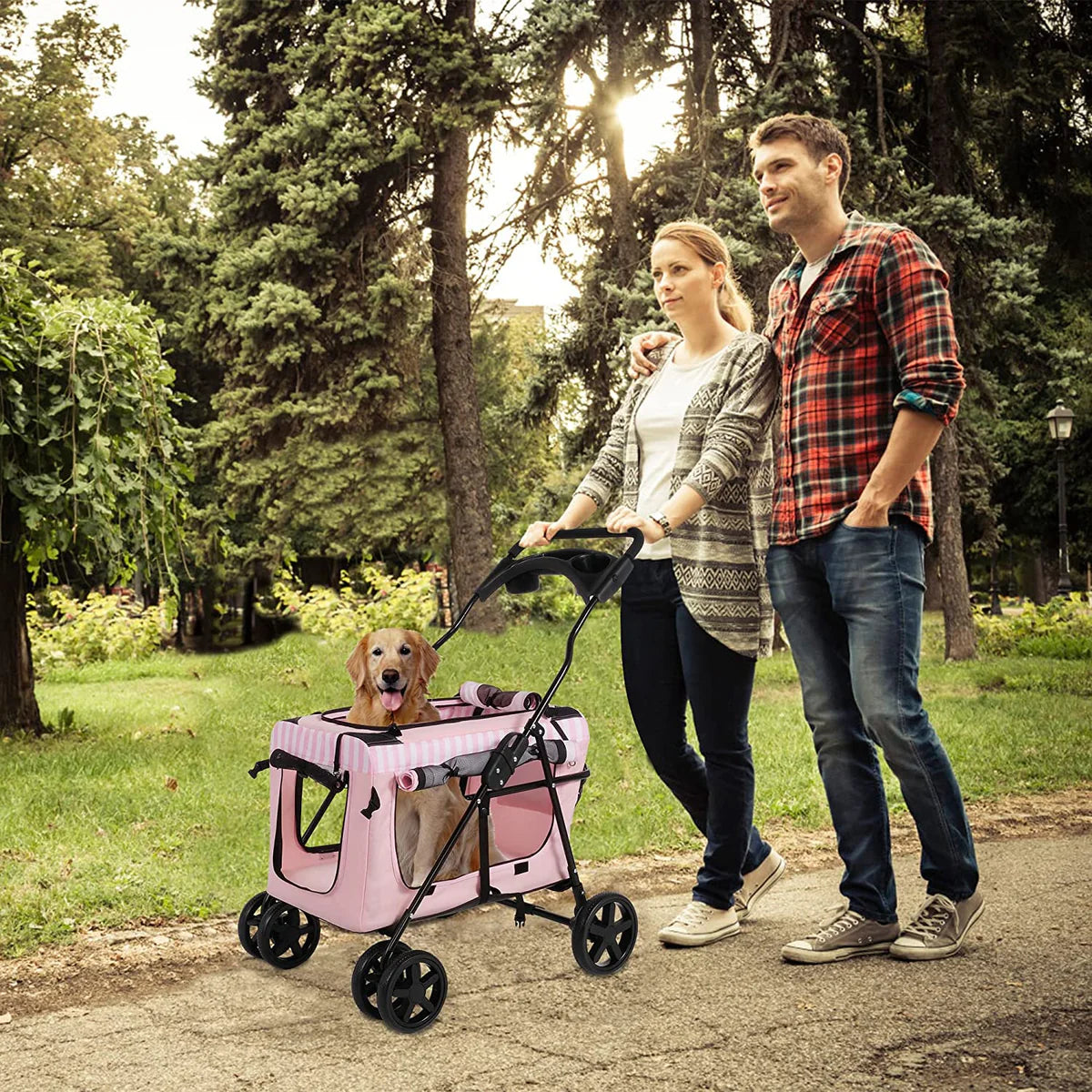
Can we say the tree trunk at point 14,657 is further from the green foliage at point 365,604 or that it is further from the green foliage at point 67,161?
the green foliage at point 67,161

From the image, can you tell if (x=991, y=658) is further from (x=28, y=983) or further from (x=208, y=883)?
(x=28, y=983)

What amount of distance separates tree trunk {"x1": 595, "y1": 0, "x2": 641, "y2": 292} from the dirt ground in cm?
849

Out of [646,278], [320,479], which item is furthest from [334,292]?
[646,278]

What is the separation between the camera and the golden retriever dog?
10.9ft

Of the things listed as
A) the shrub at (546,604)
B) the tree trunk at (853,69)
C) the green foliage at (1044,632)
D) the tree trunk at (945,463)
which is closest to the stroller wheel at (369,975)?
the shrub at (546,604)

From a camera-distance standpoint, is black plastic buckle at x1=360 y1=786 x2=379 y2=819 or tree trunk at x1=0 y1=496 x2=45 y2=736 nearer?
black plastic buckle at x1=360 y1=786 x2=379 y2=819

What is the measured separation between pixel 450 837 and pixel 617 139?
11694 mm

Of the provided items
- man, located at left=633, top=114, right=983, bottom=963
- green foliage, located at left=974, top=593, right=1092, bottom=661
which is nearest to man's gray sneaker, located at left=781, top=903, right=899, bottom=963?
man, located at left=633, top=114, right=983, bottom=963

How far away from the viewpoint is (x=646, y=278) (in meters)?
11.1

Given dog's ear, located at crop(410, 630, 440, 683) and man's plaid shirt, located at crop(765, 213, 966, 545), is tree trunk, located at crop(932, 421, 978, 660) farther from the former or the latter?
dog's ear, located at crop(410, 630, 440, 683)

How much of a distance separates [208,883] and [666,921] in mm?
1773

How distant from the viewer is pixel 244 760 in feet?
24.7

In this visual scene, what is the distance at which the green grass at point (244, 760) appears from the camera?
4738mm

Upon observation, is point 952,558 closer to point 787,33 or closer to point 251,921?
point 787,33
